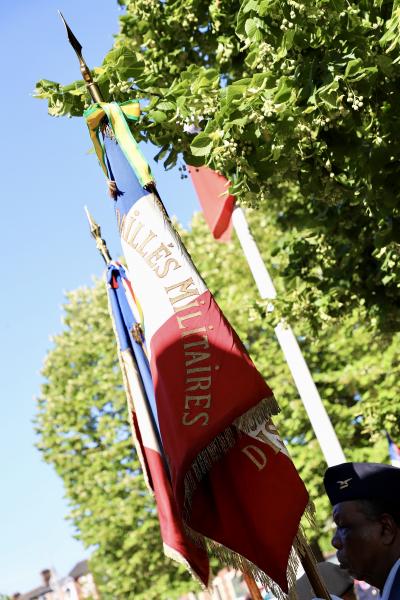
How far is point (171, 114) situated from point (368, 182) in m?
1.68

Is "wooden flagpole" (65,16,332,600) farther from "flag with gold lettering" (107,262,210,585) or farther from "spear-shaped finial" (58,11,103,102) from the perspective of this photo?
"flag with gold lettering" (107,262,210,585)

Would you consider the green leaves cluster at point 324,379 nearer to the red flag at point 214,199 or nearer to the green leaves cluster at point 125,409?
the green leaves cluster at point 125,409

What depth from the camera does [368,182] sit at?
6883 mm

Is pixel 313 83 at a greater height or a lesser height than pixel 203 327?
greater

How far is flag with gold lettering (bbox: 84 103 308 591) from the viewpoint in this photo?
458 cm

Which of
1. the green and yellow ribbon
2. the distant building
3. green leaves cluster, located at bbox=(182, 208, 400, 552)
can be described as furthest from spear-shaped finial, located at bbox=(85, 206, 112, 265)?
the distant building

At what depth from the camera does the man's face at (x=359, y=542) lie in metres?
3.43

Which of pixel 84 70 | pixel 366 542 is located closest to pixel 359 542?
pixel 366 542

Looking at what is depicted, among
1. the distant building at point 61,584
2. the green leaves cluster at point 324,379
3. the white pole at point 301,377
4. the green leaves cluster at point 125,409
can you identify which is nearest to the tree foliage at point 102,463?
the green leaves cluster at point 125,409

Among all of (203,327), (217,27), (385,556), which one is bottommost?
(385,556)

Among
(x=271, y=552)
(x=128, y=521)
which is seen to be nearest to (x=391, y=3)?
(x=271, y=552)

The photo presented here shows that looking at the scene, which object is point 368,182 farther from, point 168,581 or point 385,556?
point 168,581

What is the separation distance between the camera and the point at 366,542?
3.45 meters

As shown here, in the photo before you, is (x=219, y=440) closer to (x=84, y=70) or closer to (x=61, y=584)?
(x=84, y=70)
